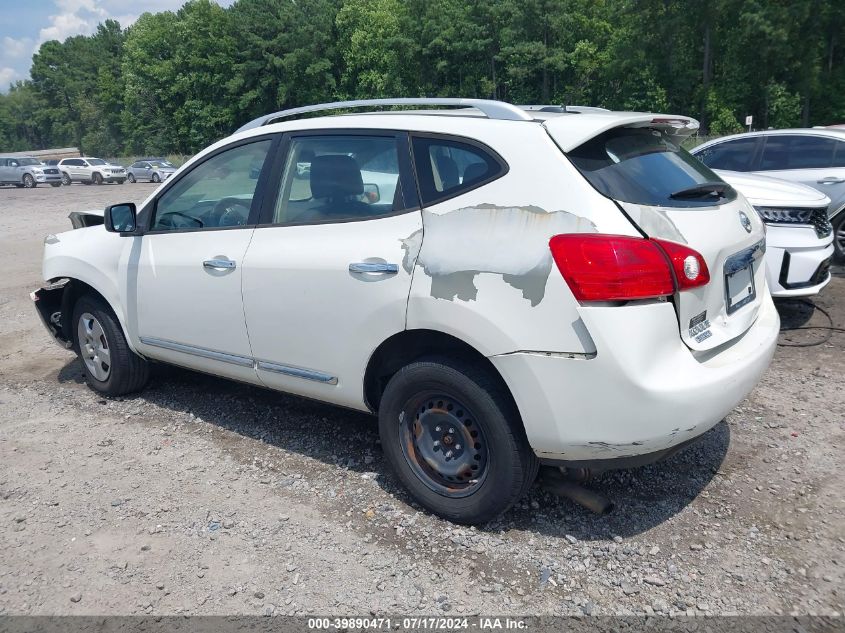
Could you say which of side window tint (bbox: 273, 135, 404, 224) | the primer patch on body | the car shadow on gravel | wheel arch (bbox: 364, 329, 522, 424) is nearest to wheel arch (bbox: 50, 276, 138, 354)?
the car shadow on gravel

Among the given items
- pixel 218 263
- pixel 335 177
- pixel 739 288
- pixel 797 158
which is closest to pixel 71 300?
pixel 218 263

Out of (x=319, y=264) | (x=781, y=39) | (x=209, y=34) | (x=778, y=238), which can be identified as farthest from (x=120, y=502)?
(x=209, y=34)

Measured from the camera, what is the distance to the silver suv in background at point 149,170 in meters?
41.5

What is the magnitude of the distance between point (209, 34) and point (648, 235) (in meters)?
73.8

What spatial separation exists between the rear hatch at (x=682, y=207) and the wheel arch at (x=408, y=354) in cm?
87

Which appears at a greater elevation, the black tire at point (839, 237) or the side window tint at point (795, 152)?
the side window tint at point (795, 152)

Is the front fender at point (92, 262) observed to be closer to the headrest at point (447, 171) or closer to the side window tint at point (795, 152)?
the headrest at point (447, 171)

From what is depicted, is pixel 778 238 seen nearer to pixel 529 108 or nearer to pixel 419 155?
pixel 529 108

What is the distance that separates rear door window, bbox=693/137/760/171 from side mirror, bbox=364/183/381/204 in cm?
630

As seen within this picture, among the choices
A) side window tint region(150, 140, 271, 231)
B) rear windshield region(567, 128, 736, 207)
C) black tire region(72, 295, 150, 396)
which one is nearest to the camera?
rear windshield region(567, 128, 736, 207)

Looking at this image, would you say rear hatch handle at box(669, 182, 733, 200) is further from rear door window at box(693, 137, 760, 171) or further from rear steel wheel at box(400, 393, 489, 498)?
rear door window at box(693, 137, 760, 171)

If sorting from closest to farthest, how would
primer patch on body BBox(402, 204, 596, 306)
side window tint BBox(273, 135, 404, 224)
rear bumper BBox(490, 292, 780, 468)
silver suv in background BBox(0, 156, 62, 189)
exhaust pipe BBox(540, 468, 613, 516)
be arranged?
rear bumper BBox(490, 292, 780, 468), primer patch on body BBox(402, 204, 596, 306), exhaust pipe BBox(540, 468, 613, 516), side window tint BBox(273, 135, 404, 224), silver suv in background BBox(0, 156, 62, 189)

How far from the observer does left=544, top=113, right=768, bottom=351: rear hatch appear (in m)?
2.89

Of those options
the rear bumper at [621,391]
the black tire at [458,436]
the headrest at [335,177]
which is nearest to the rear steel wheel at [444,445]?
the black tire at [458,436]
